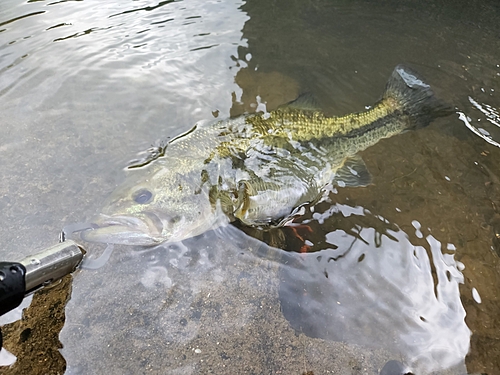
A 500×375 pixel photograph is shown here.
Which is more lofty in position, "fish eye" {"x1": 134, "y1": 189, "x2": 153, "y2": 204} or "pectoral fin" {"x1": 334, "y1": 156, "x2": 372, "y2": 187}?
"fish eye" {"x1": 134, "y1": 189, "x2": 153, "y2": 204}

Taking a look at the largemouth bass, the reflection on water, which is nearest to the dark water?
the reflection on water

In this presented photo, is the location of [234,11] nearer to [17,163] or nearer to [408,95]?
[408,95]

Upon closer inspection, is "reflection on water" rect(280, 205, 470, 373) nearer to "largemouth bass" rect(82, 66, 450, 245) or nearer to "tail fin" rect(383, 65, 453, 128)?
"largemouth bass" rect(82, 66, 450, 245)

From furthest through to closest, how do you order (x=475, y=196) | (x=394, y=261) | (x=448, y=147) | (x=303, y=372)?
(x=448, y=147) → (x=475, y=196) → (x=394, y=261) → (x=303, y=372)

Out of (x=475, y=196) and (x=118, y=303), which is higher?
(x=118, y=303)

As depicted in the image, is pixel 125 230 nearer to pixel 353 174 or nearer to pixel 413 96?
pixel 353 174

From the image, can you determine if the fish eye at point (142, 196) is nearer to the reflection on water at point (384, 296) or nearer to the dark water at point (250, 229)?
the dark water at point (250, 229)

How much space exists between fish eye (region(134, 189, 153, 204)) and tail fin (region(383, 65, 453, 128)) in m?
2.38

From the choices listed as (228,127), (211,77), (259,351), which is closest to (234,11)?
(211,77)

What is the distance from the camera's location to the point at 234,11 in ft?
19.9

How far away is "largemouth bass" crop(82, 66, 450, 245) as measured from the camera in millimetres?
2746

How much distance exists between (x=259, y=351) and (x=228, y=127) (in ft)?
6.02

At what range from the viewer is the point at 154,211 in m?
2.71

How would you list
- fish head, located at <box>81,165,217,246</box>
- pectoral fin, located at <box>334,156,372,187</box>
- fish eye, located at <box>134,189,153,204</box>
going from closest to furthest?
fish head, located at <box>81,165,217,246</box>, fish eye, located at <box>134,189,153,204</box>, pectoral fin, located at <box>334,156,372,187</box>
